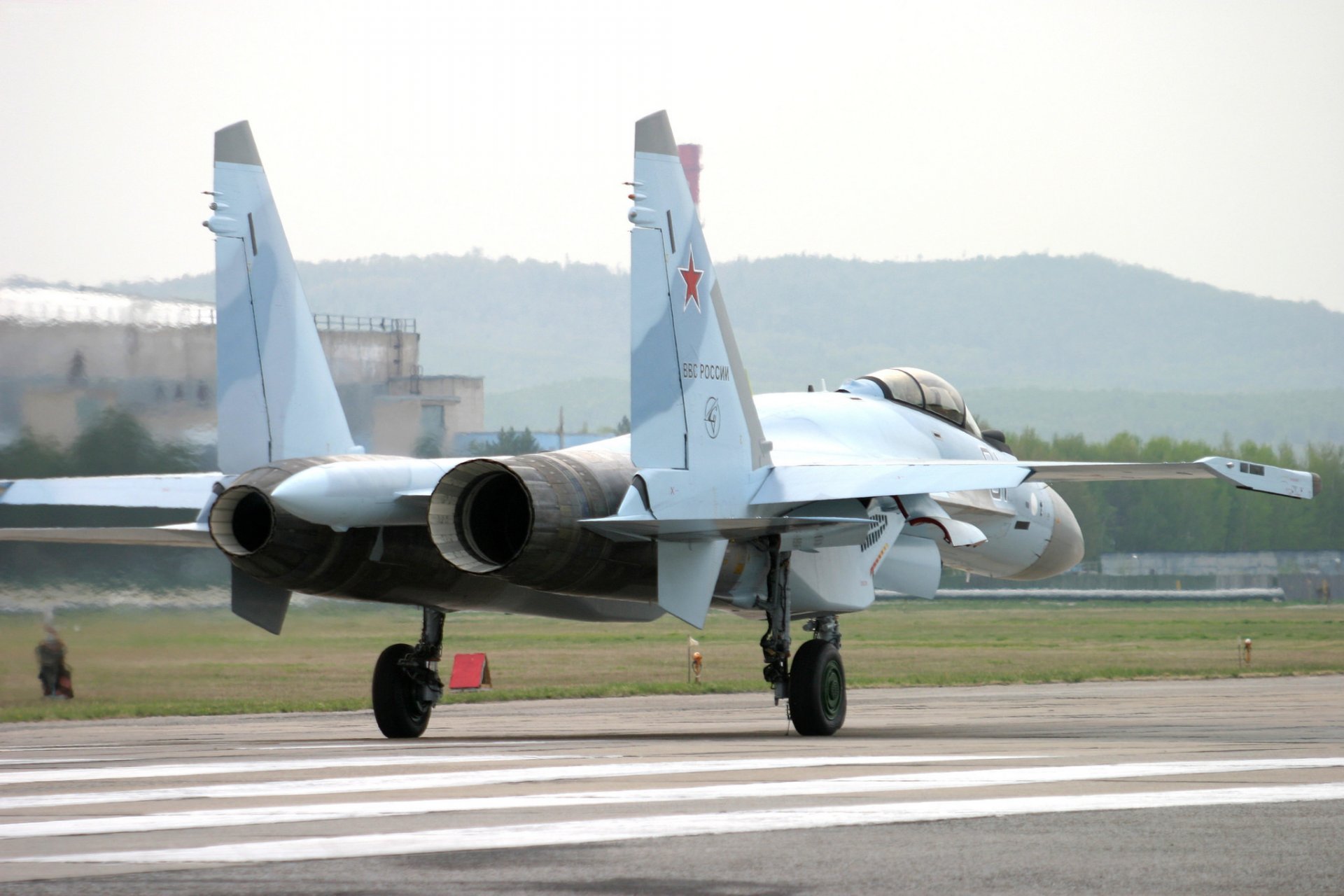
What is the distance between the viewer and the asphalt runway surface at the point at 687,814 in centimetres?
589

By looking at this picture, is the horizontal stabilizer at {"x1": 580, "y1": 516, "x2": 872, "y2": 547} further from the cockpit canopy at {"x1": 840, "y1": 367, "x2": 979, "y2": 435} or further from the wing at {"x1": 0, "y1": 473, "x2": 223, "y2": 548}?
the wing at {"x1": 0, "y1": 473, "x2": 223, "y2": 548}

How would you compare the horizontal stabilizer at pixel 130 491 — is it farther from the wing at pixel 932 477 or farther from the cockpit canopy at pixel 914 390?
the cockpit canopy at pixel 914 390

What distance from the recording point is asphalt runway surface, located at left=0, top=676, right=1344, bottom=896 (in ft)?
19.3

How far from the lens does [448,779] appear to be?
963 cm

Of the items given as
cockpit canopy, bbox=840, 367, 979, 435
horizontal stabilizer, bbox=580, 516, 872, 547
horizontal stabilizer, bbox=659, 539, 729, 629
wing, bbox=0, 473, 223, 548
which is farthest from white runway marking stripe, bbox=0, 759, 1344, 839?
cockpit canopy, bbox=840, 367, 979, 435

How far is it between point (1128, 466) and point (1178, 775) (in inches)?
195

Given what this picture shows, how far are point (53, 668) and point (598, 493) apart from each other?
1009 centimetres

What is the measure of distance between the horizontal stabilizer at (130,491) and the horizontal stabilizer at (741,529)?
365cm

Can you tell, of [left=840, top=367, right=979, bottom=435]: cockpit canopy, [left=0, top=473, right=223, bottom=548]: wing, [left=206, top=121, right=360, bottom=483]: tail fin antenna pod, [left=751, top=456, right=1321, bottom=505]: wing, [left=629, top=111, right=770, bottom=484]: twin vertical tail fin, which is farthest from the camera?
[left=840, top=367, right=979, bottom=435]: cockpit canopy

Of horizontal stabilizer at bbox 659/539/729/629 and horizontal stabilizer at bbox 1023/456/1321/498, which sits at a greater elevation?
horizontal stabilizer at bbox 1023/456/1321/498

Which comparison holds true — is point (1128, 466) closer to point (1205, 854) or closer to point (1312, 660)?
point (1205, 854)

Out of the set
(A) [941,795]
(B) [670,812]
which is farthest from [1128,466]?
(B) [670,812]

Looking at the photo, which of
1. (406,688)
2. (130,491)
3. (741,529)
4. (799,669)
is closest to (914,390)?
(799,669)

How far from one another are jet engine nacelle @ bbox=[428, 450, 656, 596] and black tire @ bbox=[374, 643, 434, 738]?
85.2 inches
